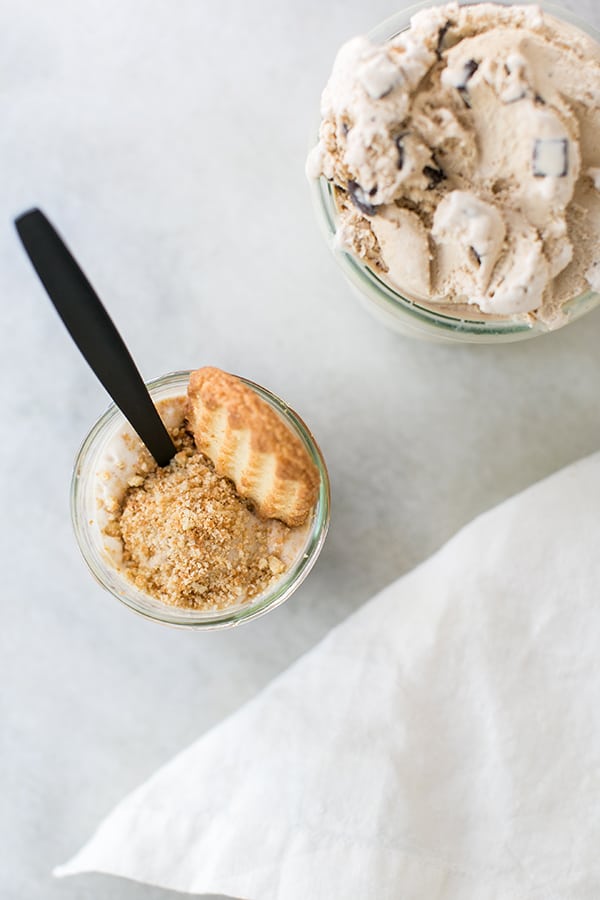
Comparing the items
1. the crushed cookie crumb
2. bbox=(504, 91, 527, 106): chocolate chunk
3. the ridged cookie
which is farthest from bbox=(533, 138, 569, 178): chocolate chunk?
the crushed cookie crumb

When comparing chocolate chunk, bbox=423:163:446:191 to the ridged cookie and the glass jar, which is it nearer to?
the glass jar

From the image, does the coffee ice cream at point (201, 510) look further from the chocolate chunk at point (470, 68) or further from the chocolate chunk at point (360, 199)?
the chocolate chunk at point (470, 68)

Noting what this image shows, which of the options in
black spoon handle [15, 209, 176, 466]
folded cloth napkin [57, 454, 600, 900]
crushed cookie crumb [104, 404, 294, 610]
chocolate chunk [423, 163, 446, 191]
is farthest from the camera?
folded cloth napkin [57, 454, 600, 900]

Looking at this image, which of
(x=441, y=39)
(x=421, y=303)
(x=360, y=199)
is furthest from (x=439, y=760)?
(x=441, y=39)

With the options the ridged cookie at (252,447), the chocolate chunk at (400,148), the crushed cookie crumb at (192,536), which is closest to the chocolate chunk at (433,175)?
the chocolate chunk at (400,148)

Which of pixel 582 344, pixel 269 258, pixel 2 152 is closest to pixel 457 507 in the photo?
pixel 582 344

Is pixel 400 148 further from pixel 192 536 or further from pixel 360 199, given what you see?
pixel 192 536
